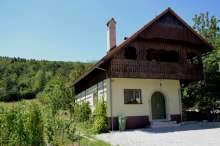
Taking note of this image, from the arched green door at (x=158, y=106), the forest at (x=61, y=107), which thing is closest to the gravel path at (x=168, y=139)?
the forest at (x=61, y=107)

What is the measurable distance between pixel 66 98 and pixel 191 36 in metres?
15.9

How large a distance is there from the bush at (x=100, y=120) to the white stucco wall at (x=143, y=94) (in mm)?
547

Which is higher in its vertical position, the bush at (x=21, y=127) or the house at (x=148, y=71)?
the house at (x=148, y=71)

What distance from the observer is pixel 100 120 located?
15.7m

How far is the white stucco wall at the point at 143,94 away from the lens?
55.3 feet

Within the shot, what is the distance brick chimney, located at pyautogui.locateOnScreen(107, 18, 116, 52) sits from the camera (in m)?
19.2

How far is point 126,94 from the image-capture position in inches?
682

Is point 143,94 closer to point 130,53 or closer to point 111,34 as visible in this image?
point 130,53

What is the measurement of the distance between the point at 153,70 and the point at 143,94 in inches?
79.9

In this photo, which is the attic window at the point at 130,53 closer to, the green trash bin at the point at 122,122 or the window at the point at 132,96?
the window at the point at 132,96

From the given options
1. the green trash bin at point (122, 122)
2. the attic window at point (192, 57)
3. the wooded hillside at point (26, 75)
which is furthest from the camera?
the wooded hillside at point (26, 75)

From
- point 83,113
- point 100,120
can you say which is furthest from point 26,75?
point 100,120

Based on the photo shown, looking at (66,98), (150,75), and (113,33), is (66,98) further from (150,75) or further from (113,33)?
(150,75)

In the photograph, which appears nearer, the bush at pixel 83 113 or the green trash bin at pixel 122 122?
the green trash bin at pixel 122 122
